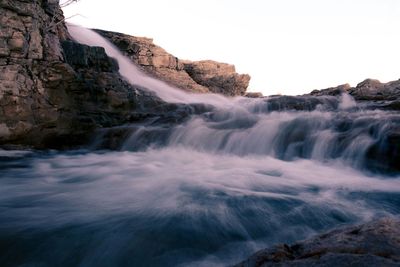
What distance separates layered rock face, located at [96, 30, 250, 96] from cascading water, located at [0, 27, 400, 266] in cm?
894

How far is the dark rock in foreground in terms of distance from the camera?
1.54m

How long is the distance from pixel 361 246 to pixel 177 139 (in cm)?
742

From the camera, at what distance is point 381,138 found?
6.83m

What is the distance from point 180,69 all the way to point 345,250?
748 inches

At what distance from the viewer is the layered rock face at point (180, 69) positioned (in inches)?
717

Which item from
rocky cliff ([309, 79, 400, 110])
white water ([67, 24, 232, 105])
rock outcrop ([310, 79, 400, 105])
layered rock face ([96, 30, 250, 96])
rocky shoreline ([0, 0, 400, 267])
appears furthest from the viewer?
layered rock face ([96, 30, 250, 96])

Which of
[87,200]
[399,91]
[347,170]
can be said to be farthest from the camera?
[399,91]

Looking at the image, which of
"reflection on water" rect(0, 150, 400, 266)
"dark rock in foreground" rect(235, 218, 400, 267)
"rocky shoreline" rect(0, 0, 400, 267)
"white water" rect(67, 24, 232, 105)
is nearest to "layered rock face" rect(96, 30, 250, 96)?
"white water" rect(67, 24, 232, 105)

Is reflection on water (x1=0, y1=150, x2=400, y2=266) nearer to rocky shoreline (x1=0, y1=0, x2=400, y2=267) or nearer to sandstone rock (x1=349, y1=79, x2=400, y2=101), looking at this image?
rocky shoreline (x1=0, y1=0, x2=400, y2=267)

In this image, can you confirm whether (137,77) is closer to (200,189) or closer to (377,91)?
(377,91)

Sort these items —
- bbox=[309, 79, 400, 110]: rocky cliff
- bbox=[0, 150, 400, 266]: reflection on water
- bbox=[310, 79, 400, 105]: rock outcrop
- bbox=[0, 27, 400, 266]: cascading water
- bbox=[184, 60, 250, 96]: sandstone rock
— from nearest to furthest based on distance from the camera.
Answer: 1. bbox=[0, 150, 400, 266]: reflection on water
2. bbox=[0, 27, 400, 266]: cascading water
3. bbox=[309, 79, 400, 110]: rocky cliff
4. bbox=[310, 79, 400, 105]: rock outcrop
5. bbox=[184, 60, 250, 96]: sandstone rock

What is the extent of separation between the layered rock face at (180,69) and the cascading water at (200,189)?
8.94 m

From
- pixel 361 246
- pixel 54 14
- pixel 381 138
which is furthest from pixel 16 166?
pixel 381 138

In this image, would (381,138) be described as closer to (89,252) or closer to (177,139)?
(177,139)
